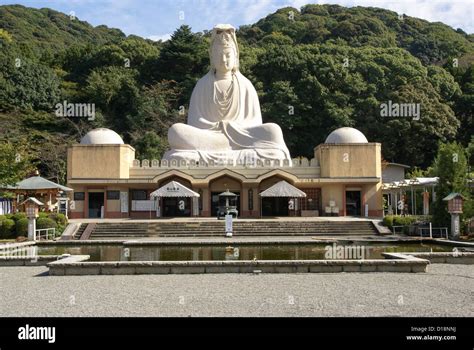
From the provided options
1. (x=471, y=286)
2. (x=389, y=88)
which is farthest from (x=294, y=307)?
(x=389, y=88)

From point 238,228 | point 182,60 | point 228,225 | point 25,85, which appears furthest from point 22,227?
point 182,60

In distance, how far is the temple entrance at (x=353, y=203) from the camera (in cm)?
3166

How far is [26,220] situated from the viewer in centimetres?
2414

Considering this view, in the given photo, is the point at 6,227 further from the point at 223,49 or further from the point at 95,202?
the point at 223,49

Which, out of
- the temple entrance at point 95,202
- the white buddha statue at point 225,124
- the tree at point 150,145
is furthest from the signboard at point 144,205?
the tree at point 150,145

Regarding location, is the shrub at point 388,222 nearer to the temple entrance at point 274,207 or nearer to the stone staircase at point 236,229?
the stone staircase at point 236,229

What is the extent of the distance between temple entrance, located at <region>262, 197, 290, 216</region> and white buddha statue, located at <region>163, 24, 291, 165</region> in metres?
2.42

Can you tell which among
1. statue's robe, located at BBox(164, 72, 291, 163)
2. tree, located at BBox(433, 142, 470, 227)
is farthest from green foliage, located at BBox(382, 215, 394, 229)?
statue's robe, located at BBox(164, 72, 291, 163)

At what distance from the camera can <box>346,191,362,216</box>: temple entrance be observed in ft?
104

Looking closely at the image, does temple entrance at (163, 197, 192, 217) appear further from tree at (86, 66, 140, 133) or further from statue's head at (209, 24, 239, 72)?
tree at (86, 66, 140, 133)

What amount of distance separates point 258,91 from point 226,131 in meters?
16.5

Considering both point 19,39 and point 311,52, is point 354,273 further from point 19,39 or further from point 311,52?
point 19,39

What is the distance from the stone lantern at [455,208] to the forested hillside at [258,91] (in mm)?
25631

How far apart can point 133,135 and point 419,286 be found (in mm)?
39263
